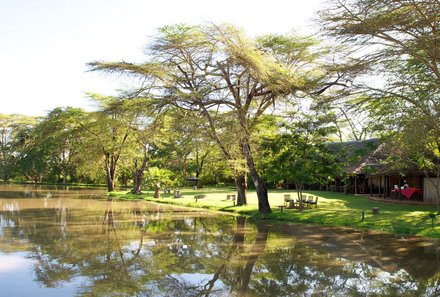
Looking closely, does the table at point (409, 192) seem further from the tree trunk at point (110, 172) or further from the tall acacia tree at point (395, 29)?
the tree trunk at point (110, 172)

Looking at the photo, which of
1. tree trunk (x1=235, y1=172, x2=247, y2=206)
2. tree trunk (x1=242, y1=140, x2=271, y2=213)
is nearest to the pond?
tree trunk (x1=242, y1=140, x2=271, y2=213)

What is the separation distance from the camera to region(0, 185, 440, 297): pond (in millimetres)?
8414

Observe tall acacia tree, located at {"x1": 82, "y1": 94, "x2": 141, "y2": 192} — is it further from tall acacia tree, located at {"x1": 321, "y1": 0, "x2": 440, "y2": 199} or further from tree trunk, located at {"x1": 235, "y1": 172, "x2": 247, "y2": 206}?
tall acacia tree, located at {"x1": 321, "y1": 0, "x2": 440, "y2": 199}

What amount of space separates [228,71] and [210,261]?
12.3 m

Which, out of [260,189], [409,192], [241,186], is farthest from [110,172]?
[409,192]

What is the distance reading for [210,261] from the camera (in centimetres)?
1087

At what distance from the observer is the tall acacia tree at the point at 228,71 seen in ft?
61.6

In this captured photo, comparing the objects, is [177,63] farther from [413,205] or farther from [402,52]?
[413,205]

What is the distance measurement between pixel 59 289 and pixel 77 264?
76.9 inches

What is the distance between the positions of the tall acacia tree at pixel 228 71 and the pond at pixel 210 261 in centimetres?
596

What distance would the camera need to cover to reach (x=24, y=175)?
2876 inches

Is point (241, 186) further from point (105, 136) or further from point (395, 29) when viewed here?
point (105, 136)

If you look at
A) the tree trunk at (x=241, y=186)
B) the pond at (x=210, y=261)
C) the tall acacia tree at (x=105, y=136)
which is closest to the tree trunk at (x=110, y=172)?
the tall acacia tree at (x=105, y=136)

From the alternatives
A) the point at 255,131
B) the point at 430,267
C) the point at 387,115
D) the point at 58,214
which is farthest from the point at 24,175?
the point at 430,267
